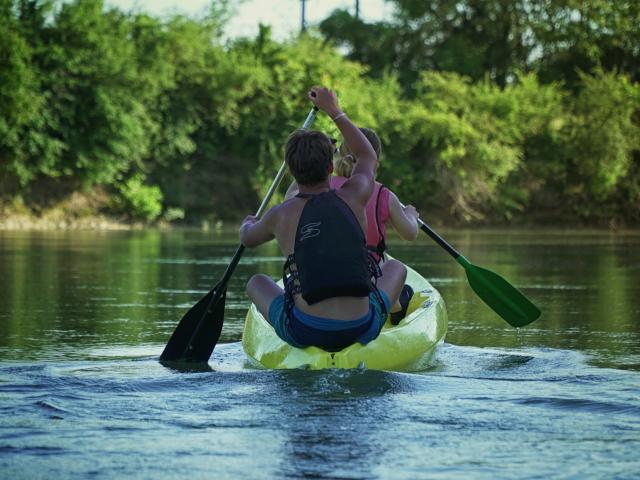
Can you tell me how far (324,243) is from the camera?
621 cm

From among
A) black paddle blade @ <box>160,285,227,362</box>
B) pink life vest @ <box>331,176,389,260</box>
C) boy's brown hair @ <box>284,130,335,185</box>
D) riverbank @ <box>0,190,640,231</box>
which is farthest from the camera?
riverbank @ <box>0,190,640,231</box>

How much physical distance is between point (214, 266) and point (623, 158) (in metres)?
28.0

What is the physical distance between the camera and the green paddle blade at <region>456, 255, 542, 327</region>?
8930 mm

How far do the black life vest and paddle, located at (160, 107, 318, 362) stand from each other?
135cm

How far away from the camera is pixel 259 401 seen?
583 centimetres

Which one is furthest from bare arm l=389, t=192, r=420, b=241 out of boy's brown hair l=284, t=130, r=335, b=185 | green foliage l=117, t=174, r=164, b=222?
green foliage l=117, t=174, r=164, b=222

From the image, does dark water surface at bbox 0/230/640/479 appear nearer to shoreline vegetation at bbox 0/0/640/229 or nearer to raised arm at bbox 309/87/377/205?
raised arm at bbox 309/87/377/205

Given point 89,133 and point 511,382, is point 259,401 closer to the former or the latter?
point 511,382

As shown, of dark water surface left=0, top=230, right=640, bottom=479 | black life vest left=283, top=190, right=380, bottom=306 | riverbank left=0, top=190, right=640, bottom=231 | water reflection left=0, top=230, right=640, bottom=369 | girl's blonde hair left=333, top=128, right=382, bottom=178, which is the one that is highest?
girl's blonde hair left=333, top=128, right=382, bottom=178

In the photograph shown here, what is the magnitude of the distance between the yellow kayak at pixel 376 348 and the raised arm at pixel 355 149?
87 centimetres

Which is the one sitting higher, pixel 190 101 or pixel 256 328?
pixel 190 101

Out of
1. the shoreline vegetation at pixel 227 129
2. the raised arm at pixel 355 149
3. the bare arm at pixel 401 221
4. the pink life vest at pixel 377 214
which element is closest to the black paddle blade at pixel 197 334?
the pink life vest at pixel 377 214

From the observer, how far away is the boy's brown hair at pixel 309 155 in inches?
244

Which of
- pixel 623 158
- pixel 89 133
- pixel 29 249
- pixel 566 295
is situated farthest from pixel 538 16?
pixel 566 295
